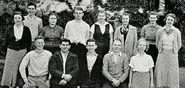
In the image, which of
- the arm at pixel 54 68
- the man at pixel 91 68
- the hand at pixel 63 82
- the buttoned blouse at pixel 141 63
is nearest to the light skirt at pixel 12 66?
the arm at pixel 54 68

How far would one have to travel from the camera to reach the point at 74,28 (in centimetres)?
510

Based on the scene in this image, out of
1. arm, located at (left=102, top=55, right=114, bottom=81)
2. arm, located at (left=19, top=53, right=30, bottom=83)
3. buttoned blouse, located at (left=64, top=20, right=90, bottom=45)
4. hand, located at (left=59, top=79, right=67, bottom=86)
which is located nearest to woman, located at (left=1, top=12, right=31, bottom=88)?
arm, located at (left=19, top=53, right=30, bottom=83)

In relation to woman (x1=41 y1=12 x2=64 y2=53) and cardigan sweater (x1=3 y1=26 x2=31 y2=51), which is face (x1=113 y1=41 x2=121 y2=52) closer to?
woman (x1=41 y1=12 x2=64 y2=53)

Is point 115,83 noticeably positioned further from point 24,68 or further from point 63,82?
point 24,68

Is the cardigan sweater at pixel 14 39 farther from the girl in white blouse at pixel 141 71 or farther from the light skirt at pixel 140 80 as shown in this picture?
the light skirt at pixel 140 80

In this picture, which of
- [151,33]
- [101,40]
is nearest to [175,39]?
[151,33]

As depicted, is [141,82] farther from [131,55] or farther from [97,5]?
[97,5]

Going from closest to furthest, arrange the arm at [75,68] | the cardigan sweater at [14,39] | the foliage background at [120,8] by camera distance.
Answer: the arm at [75,68], the cardigan sweater at [14,39], the foliage background at [120,8]

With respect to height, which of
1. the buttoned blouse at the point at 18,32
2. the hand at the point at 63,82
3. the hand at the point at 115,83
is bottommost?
the hand at the point at 115,83

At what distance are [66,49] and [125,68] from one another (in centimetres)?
100

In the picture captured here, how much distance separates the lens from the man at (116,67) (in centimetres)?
459

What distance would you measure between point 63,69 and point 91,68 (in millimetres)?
468

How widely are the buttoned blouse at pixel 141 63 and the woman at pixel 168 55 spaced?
0.53 meters

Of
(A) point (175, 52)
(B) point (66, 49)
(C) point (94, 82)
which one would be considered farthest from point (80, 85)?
(A) point (175, 52)
